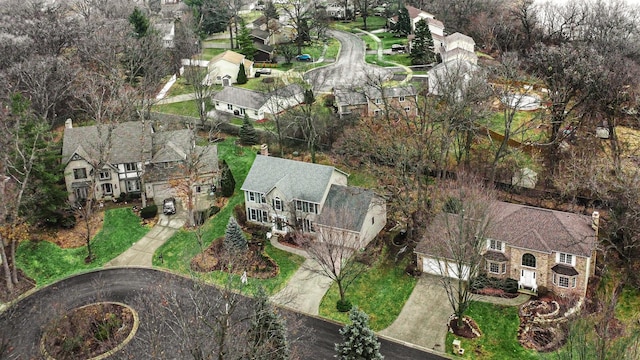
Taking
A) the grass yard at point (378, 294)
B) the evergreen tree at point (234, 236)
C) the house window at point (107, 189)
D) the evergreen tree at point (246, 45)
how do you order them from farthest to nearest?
the evergreen tree at point (246, 45) → the house window at point (107, 189) → the evergreen tree at point (234, 236) → the grass yard at point (378, 294)

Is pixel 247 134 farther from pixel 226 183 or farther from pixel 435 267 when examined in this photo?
pixel 435 267

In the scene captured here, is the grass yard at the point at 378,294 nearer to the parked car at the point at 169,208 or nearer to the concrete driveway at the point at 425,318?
the concrete driveway at the point at 425,318

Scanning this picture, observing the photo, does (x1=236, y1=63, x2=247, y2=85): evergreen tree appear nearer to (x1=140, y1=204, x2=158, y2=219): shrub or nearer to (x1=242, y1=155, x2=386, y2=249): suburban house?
(x1=242, y1=155, x2=386, y2=249): suburban house

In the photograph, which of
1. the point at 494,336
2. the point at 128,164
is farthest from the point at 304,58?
the point at 494,336

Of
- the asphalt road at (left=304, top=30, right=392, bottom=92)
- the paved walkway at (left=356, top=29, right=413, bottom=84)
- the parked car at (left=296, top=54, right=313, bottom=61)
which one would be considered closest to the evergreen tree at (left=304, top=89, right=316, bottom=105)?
the asphalt road at (left=304, top=30, right=392, bottom=92)

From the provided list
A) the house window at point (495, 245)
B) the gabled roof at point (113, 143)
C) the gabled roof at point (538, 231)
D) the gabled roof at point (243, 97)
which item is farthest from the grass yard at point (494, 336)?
the gabled roof at point (243, 97)

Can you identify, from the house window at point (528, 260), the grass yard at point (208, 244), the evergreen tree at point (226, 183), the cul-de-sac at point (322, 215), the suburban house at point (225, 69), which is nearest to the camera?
the cul-de-sac at point (322, 215)
